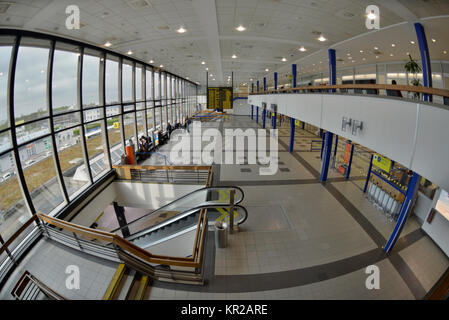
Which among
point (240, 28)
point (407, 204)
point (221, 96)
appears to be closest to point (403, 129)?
point (407, 204)

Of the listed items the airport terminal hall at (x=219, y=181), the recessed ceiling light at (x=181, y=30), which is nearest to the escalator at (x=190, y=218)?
the airport terminal hall at (x=219, y=181)

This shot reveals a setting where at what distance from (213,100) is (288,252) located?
1308cm

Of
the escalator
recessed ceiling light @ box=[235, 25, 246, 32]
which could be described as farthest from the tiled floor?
recessed ceiling light @ box=[235, 25, 246, 32]

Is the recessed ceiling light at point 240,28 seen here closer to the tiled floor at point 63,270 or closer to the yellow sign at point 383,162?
the yellow sign at point 383,162

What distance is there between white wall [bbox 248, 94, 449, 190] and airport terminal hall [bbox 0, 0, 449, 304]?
29mm

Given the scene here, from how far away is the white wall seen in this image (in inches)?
115

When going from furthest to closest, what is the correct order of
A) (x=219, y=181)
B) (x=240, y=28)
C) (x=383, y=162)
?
(x=219, y=181) → (x=383, y=162) → (x=240, y=28)

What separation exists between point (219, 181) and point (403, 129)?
20.0 feet

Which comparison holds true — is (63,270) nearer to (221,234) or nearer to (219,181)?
(221,234)

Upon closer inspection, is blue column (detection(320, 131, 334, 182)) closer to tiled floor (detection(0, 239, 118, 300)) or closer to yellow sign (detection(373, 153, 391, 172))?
yellow sign (detection(373, 153, 391, 172))

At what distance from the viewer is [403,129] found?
3.65m

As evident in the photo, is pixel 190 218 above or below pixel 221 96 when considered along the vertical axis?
below

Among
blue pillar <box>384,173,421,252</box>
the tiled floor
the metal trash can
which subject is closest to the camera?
the tiled floor
